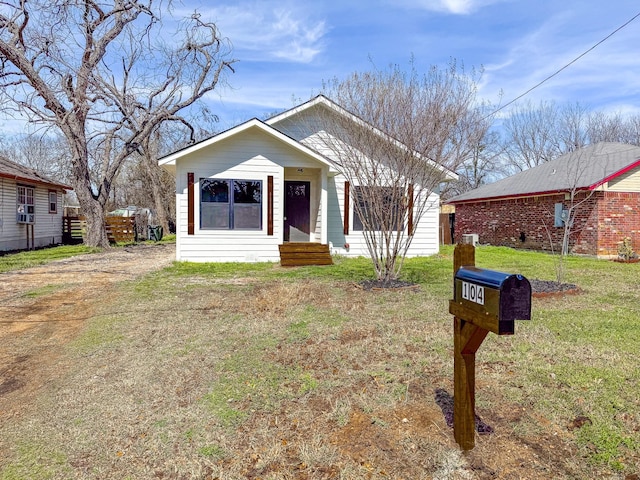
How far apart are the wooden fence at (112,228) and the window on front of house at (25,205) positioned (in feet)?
10.1

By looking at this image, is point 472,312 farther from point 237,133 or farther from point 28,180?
point 28,180

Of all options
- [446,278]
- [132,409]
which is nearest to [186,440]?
[132,409]

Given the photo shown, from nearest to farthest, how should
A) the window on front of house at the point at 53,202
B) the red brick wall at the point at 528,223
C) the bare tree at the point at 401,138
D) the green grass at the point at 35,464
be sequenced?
the green grass at the point at 35,464
the bare tree at the point at 401,138
the red brick wall at the point at 528,223
the window on front of house at the point at 53,202

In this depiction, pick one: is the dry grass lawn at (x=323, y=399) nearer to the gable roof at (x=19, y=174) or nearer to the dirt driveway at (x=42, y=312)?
the dirt driveway at (x=42, y=312)

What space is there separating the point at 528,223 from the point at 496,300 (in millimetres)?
16368

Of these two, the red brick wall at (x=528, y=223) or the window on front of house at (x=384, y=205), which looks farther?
the red brick wall at (x=528, y=223)

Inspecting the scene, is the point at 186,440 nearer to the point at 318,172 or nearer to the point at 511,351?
the point at 511,351

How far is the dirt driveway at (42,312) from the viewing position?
3809 mm

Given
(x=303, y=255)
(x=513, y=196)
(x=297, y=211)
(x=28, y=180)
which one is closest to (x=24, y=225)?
(x=28, y=180)

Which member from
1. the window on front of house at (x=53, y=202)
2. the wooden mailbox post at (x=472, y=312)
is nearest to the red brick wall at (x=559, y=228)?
the wooden mailbox post at (x=472, y=312)

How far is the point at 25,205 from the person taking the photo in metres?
16.9

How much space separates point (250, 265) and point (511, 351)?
815cm

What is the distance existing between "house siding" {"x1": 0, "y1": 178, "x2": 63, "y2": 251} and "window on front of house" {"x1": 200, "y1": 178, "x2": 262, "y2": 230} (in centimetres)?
887

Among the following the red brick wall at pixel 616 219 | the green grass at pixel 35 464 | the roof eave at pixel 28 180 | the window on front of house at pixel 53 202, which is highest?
the roof eave at pixel 28 180
